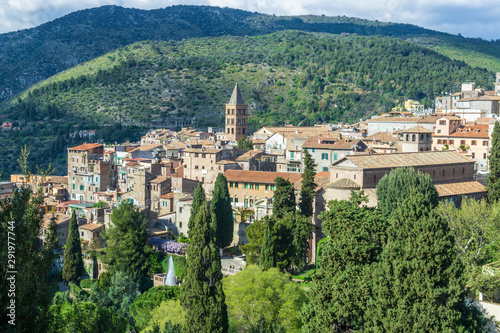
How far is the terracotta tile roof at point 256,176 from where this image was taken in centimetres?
5369

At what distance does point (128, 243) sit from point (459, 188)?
2596cm

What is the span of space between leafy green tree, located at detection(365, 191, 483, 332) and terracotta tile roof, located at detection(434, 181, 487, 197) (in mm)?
23404

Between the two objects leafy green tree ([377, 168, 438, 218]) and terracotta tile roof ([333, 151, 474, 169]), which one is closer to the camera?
leafy green tree ([377, 168, 438, 218])

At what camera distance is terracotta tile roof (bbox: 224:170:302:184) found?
2114 inches

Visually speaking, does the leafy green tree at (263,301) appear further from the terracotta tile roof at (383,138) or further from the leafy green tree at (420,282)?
the terracotta tile roof at (383,138)

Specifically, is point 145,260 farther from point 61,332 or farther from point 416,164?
point 61,332

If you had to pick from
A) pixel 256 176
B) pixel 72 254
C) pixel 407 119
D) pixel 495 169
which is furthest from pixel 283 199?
pixel 407 119

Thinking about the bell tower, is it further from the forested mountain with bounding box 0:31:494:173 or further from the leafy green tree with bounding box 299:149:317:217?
the leafy green tree with bounding box 299:149:317:217

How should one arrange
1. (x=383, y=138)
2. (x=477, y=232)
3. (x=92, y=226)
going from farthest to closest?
(x=383, y=138) → (x=92, y=226) → (x=477, y=232)

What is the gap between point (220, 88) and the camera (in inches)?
5605

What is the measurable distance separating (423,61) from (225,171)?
4094 inches

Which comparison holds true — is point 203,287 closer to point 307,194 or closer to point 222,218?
point 307,194

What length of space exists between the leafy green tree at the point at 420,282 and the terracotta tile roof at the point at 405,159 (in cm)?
2194

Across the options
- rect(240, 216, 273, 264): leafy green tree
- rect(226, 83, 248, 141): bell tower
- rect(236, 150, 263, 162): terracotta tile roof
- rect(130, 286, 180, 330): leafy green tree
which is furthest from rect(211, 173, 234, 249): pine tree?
rect(226, 83, 248, 141): bell tower
